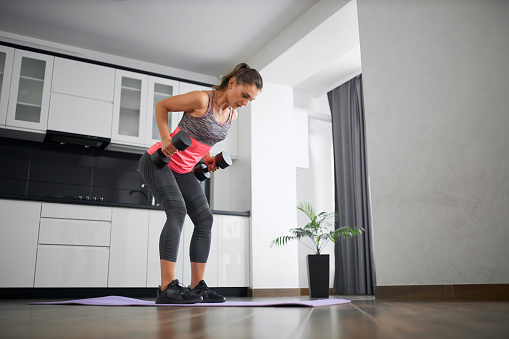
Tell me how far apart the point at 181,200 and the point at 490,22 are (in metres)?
1.82

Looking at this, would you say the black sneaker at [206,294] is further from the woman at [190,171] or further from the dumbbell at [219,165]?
the dumbbell at [219,165]

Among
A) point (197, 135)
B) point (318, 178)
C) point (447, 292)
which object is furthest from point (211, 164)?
point (318, 178)

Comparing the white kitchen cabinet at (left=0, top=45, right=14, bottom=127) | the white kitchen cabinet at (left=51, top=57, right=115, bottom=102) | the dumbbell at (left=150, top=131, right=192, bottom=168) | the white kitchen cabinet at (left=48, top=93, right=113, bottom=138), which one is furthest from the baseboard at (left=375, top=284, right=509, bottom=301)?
the white kitchen cabinet at (left=0, top=45, right=14, bottom=127)

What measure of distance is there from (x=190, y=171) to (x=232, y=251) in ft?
5.99

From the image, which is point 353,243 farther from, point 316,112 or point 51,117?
point 51,117

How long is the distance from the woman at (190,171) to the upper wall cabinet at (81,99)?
2.00m

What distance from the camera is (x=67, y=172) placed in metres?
4.16

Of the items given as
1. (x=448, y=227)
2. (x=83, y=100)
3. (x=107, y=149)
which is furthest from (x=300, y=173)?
(x=448, y=227)

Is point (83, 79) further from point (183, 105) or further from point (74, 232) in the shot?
point (183, 105)

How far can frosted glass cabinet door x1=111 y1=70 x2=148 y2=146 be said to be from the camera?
4109 millimetres

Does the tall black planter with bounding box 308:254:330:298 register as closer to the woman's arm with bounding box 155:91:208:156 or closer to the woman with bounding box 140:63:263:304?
the woman with bounding box 140:63:263:304

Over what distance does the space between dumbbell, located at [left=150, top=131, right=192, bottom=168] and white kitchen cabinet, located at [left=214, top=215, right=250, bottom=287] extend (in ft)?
6.25

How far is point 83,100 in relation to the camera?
400cm

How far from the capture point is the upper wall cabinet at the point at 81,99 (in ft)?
12.8
